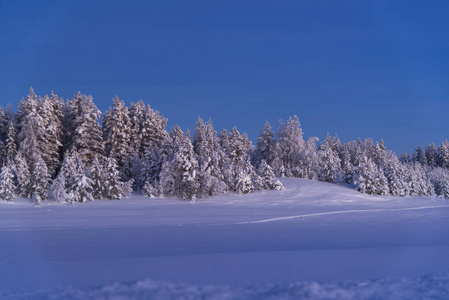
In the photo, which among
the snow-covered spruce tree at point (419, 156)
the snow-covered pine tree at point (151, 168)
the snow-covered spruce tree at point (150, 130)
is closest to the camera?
the snow-covered pine tree at point (151, 168)

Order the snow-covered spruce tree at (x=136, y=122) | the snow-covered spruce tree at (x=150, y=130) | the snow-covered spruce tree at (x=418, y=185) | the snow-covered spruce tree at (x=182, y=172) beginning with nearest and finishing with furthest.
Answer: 1. the snow-covered spruce tree at (x=182, y=172)
2. the snow-covered spruce tree at (x=136, y=122)
3. the snow-covered spruce tree at (x=150, y=130)
4. the snow-covered spruce tree at (x=418, y=185)

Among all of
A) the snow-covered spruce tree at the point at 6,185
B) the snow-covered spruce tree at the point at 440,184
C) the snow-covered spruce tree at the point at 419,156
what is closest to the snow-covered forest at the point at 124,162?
the snow-covered spruce tree at the point at 6,185

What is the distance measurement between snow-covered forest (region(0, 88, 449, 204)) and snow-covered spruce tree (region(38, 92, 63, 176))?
10cm

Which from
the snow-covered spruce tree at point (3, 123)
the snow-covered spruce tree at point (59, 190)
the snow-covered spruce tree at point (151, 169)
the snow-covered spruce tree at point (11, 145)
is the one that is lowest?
the snow-covered spruce tree at point (59, 190)

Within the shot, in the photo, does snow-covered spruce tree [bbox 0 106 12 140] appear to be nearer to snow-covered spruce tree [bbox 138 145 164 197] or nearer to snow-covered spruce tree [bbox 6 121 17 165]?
snow-covered spruce tree [bbox 6 121 17 165]

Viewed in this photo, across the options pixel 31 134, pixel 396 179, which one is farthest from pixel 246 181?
pixel 31 134

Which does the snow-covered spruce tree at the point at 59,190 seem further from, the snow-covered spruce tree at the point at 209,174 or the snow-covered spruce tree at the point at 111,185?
the snow-covered spruce tree at the point at 209,174

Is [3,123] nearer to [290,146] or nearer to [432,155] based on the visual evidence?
[290,146]

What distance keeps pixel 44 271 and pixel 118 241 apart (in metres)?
3.77

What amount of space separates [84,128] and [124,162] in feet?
20.2

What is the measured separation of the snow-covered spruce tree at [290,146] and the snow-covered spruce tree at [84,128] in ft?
85.3

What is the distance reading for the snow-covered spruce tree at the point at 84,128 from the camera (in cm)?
3819

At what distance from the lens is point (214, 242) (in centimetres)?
1058

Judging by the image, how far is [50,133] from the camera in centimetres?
3731
